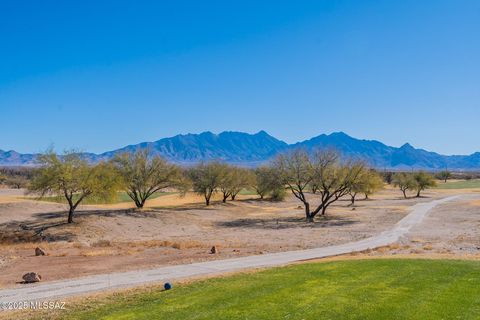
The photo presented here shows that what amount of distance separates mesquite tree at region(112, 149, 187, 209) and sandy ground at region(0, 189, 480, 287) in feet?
15.1

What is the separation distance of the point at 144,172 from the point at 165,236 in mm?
18999

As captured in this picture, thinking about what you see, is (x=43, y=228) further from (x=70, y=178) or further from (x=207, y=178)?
(x=207, y=178)

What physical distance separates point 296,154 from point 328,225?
12.1m

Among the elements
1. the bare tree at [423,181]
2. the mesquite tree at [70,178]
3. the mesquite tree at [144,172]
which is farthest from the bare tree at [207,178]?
the bare tree at [423,181]

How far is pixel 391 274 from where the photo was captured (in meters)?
17.4

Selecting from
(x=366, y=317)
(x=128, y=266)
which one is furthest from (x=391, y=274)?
(x=128, y=266)

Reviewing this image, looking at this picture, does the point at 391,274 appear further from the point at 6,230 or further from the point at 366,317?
the point at 6,230

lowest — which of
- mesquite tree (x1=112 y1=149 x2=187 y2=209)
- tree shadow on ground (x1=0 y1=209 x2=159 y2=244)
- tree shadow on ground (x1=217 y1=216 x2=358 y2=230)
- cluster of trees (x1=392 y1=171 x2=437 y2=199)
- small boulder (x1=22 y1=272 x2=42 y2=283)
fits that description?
tree shadow on ground (x1=217 y1=216 x2=358 y2=230)

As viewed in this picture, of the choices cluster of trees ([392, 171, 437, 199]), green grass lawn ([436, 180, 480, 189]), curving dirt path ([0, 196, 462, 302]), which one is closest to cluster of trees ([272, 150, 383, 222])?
curving dirt path ([0, 196, 462, 302])

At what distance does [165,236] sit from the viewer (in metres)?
45.7

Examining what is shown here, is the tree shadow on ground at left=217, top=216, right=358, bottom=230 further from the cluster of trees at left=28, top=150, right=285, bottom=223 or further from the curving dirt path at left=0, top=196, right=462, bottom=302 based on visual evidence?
the curving dirt path at left=0, top=196, right=462, bottom=302

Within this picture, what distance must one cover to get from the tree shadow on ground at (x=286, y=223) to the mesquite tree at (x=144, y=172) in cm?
1162

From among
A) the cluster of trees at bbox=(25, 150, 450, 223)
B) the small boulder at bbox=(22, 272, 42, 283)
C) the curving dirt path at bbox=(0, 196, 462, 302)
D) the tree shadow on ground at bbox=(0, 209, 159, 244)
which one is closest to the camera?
the curving dirt path at bbox=(0, 196, 462, 302)

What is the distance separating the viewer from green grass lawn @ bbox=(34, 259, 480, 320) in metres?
12.4
